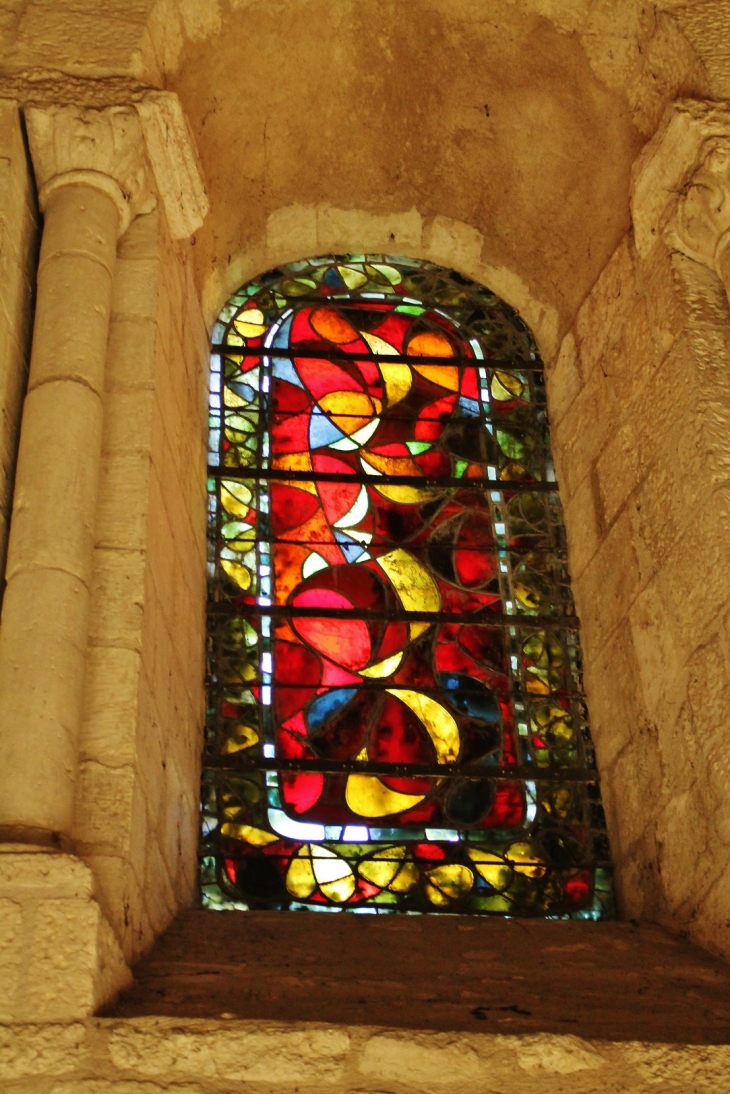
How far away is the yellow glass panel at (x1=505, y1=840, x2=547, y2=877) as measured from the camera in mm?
4328

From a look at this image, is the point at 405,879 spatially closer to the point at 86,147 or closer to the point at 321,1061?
the point at 321,1061

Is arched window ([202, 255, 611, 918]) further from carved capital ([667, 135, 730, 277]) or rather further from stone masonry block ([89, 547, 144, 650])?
carved capital ([667, 135, 730, 277])

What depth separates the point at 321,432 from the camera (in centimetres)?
526

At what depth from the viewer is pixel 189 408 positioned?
476 centimetres

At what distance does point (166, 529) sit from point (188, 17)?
67.7 inches

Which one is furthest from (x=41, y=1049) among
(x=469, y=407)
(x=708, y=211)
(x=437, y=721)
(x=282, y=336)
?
(x=282, y=336)

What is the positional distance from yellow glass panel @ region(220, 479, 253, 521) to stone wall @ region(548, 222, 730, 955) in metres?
1.04

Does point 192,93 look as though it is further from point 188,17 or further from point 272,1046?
point 272,1046

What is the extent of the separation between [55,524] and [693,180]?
217 centimetres

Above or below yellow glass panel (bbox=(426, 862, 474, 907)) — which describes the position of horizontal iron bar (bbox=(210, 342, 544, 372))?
above

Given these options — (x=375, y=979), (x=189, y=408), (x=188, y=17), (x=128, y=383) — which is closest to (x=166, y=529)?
(x=128, y=383)

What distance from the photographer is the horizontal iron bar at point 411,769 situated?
14.4ft

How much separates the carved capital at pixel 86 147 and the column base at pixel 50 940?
6.35ft

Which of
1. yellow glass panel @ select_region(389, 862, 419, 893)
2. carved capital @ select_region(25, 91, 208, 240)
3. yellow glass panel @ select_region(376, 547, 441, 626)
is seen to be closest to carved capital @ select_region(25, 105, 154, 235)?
carved capital @ select_region(25, 91, 208, 240)
